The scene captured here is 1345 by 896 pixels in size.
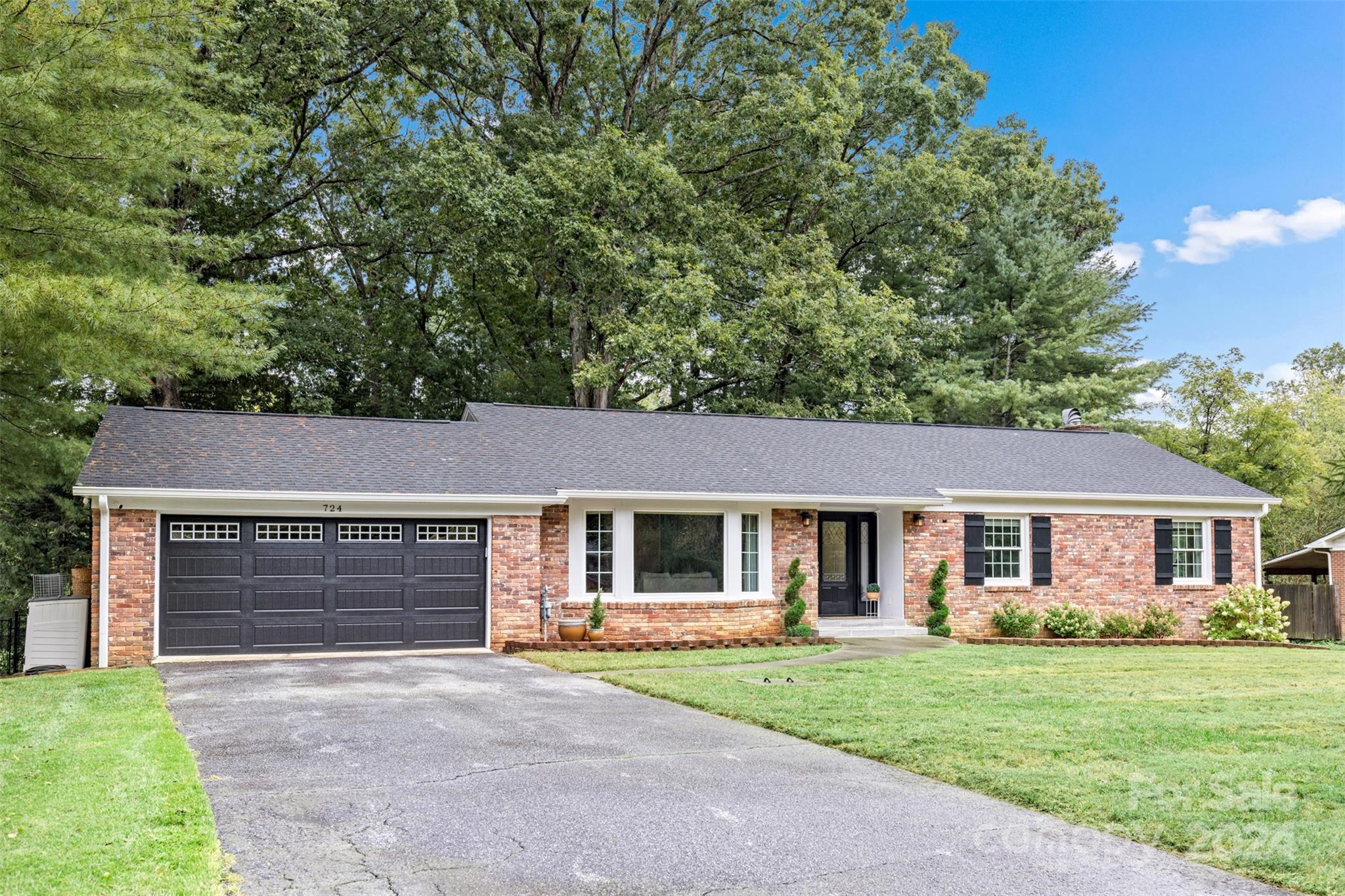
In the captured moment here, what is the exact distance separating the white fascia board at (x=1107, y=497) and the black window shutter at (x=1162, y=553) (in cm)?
51

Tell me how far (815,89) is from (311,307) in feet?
47.7

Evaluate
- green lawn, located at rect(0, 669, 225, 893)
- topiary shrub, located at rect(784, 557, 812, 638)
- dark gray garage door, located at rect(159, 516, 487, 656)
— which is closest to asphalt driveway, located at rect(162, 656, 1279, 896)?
green lawn, located at rect(0, 669, 225, 893)

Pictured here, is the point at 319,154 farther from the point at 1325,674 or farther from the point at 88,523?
the point at 1325,674

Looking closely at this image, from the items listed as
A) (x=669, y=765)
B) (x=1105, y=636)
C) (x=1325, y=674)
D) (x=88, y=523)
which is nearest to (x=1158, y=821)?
(x=669, y=765)

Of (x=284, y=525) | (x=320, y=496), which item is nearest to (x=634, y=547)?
(x=320, y=496)

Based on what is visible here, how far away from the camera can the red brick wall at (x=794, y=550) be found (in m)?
18.3

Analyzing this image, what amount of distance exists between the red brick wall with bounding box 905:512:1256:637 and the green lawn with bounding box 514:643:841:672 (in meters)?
3.71

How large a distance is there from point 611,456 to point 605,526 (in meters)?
1.62

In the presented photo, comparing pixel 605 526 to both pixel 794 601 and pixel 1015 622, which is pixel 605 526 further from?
pixel 1015 622

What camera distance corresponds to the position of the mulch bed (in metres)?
18.5

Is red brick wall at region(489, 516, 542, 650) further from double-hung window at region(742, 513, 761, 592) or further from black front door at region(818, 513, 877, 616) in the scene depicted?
black front door at region(818, 513, 877, 616)

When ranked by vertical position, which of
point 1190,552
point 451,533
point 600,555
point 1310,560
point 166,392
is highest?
point 166,392

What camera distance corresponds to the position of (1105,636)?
2002cm

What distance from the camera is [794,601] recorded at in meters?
18.0
